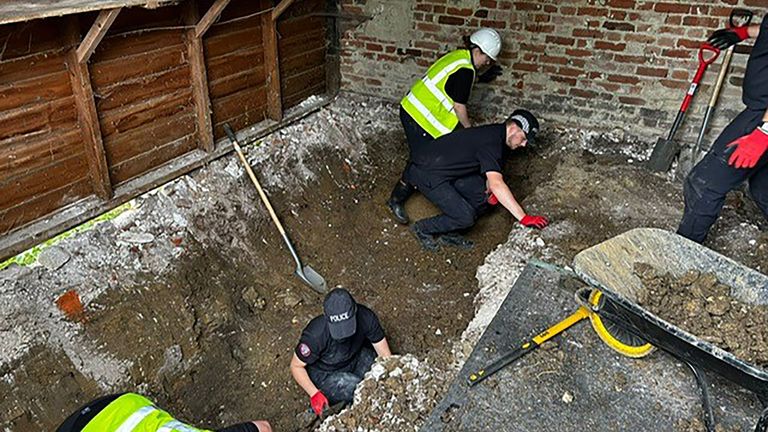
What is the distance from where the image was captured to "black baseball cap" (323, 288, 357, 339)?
2.61 metres

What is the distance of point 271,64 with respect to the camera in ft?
14.5

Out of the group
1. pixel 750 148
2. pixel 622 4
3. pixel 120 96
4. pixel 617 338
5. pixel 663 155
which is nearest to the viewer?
pixel 617 338

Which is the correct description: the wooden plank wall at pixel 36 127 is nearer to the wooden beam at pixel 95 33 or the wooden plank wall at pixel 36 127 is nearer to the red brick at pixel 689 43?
the wooden beam at pixel 95 33

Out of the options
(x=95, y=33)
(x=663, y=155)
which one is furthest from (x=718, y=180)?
(x=95, y=33)

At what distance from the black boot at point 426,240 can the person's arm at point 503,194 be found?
2.15ft

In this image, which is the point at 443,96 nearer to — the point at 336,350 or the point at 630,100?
the point at 630,100

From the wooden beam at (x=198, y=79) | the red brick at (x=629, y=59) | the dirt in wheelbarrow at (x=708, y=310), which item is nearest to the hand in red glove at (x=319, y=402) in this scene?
the dirt in wheelbarrow at (x=708, y=310)

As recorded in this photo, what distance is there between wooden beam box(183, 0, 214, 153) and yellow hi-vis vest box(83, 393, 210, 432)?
92.7 inches

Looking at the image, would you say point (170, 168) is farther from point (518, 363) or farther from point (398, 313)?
point (518, 363)

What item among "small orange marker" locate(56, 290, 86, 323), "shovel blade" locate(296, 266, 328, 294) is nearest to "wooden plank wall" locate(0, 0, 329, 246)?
"small orange marker" locate(56, 290, 86, 323)

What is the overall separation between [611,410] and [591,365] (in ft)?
0.73

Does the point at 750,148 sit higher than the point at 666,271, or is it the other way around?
the point at 750,148

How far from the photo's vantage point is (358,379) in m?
3.04

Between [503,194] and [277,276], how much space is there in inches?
63.7
